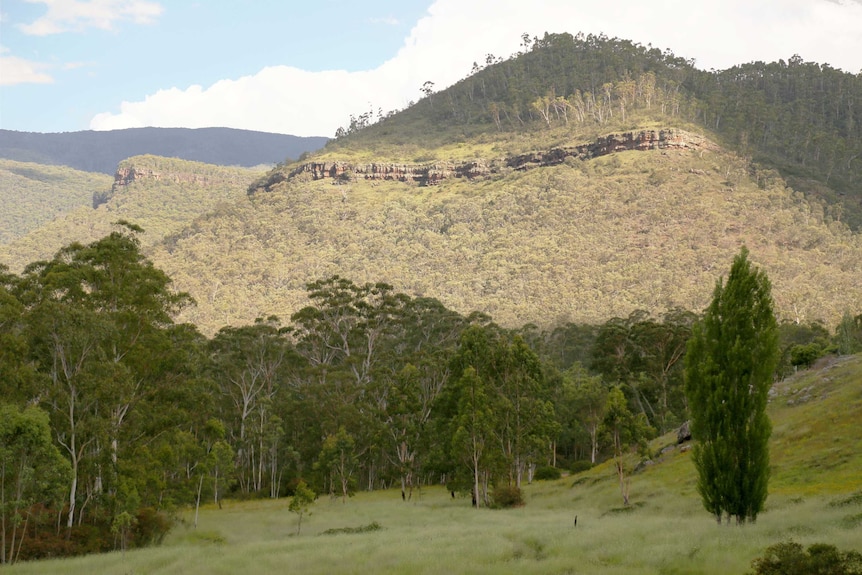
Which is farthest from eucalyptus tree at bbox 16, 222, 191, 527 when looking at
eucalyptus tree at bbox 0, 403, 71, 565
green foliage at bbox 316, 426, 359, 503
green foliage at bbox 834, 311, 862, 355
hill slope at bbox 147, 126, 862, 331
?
hill slope at bbox 147, 126, 862, 331

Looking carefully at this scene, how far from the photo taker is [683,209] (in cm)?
16512

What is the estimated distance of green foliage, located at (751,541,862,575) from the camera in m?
18.2

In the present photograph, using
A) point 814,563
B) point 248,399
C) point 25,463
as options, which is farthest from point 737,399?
point 248,399

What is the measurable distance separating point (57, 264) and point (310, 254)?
5304 inches

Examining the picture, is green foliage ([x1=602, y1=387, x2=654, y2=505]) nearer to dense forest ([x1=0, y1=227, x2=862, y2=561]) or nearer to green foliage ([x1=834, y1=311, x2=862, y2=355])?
dense forest ([x1=0, y1=227, x2=862, y2=561])

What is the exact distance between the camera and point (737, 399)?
1172 inches

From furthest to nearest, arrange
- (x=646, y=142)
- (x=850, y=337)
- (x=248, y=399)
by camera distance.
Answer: (x=646, y=142) < (x=850, y=337) < (x=248, y=399)

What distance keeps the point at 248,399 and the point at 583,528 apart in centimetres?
5291

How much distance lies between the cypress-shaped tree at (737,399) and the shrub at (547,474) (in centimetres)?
4362

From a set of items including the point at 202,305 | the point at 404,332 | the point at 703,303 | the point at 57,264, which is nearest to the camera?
the point at 57,264

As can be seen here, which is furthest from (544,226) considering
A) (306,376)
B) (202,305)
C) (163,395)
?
(163,395)

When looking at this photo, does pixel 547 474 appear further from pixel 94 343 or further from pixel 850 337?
pixel 94 343

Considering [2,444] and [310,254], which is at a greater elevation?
[310,254]

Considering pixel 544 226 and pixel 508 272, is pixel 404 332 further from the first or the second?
pixel 544 226
